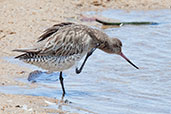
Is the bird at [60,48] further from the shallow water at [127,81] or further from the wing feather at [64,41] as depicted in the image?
the shallow water at [127,81]

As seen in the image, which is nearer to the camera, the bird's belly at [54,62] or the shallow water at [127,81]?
the shallow water at [127,81]

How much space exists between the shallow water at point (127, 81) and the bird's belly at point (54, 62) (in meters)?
0.40

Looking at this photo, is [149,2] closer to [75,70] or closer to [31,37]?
[31,37]

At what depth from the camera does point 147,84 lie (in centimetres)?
816

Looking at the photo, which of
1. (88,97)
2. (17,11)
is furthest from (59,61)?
(17,11)

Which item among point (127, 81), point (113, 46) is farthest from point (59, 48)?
point (127, 81)

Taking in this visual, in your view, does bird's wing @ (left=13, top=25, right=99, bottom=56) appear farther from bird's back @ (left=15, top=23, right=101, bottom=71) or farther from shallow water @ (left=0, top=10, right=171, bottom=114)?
shallow water @ (left=0, top=10, right=171, bottom=114)

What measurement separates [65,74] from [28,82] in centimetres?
93

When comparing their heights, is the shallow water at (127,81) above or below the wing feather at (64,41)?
below

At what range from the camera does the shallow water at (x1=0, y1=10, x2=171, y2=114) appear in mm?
7098

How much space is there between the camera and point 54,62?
731 centimetres

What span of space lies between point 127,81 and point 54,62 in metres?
1.53

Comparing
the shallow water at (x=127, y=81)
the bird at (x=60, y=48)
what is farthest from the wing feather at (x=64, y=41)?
the shallow water at (x=127, y=81)

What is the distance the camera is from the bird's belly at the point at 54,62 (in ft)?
23.8
